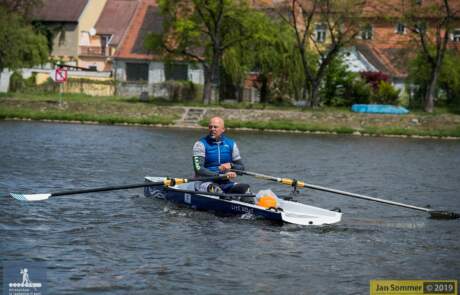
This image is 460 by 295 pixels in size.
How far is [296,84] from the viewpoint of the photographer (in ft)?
185

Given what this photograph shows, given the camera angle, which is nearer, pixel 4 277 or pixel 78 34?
pixel 4 277

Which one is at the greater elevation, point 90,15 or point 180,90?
point 90,15

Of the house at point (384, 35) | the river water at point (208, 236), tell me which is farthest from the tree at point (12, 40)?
the river water at point (208, 236)

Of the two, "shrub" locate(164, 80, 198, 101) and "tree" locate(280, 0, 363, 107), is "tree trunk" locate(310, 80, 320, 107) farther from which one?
"shrub" locate(164, 80, 198, 101)

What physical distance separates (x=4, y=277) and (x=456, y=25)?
45566 millimetres

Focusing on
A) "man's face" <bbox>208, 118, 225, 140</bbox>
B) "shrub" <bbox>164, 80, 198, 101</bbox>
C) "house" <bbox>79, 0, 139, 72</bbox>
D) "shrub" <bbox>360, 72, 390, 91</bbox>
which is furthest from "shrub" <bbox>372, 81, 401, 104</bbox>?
"man's face" <bbox>208, 118, 225, 140</bbox>

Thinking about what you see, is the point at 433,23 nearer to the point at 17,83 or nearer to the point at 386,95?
the point at 386,95

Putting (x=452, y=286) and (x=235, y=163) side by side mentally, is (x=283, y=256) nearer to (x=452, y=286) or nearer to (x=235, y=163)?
(x=452, y=286)

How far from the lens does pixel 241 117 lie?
158 ft

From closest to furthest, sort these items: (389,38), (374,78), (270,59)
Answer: (270,59) < (374,78) < (389,38)

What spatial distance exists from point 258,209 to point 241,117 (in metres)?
31.3

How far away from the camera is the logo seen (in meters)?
11.4

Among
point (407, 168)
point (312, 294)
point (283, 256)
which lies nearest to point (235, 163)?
point (283, 256)

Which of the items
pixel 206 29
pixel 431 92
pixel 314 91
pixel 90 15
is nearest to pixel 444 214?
pixel 431 92
